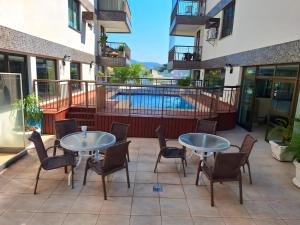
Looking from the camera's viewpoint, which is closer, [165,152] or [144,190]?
[144,190]

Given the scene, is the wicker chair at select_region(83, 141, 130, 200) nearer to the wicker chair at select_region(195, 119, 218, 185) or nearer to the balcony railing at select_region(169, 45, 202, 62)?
the wicker chair at select_region(195, 119, 218, 185)

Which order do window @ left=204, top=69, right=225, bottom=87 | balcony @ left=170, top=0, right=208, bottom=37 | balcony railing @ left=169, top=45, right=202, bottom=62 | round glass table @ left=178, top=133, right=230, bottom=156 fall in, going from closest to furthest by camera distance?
1. round glass table @ left=178, top=133, right=230, bottom=156
2. window @ left=204, top=69, right=225, bottom=87
3. balcony @ left=170, top=0, right=208, bottom=37
4. balcony railing @ left=169, top=45, right=202, bottom=62

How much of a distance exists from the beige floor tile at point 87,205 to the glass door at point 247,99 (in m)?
6.44

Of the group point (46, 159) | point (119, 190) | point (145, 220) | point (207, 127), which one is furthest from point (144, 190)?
point (207, 127)

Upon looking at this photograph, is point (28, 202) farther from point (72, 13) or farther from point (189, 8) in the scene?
point (189, 8)

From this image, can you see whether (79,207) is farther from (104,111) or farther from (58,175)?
(104,111)

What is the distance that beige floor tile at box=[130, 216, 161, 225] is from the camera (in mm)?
2967

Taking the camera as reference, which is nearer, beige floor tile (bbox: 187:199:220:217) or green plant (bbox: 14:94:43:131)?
beige floor tile (bbox: 187:199:220:217)

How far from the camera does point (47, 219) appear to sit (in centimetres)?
298

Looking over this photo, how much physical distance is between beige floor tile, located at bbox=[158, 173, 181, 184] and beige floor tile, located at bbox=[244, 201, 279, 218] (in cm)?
128

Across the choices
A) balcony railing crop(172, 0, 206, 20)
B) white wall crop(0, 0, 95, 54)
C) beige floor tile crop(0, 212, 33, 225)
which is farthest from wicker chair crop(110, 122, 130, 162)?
balcony railing crop(172, 0, 206, 20)

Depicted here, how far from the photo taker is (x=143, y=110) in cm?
753

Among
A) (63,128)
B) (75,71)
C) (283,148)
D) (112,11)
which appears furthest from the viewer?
(112,11)

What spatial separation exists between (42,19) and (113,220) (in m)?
6.78
